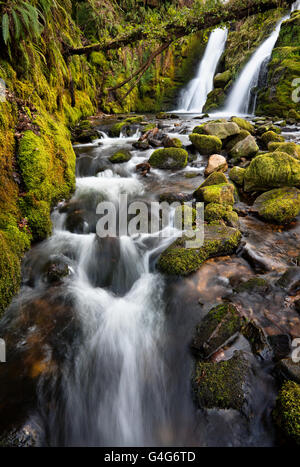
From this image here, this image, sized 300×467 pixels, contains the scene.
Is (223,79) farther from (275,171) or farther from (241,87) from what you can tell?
(275,171)

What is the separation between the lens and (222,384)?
7.13ft

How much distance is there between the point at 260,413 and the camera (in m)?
2.07

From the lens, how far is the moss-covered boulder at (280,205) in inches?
182

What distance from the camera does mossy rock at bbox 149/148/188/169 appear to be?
7.64 m

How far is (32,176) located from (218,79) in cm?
2142

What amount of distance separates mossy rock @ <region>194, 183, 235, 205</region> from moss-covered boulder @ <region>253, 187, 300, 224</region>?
0.60 meters

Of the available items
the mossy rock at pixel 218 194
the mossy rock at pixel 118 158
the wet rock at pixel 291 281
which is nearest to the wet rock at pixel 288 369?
the wet rock at pixel 291 281

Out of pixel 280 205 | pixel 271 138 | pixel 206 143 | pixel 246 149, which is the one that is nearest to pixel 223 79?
pixel 271 138

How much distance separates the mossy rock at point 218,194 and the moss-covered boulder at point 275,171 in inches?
28.2

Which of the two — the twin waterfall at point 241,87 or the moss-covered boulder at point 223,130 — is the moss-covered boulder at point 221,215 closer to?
the moss-covered boulder at point 223,130

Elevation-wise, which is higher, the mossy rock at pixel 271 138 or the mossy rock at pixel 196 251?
the mossy rock at pixel 271 138

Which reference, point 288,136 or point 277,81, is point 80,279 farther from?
point 277,81

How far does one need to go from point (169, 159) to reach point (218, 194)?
313 cm

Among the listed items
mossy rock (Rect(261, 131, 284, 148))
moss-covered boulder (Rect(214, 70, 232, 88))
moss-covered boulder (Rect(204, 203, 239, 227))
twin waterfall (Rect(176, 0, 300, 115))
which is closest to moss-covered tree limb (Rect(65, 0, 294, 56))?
mossy rock (Rect(261, 131, 284, 148))
